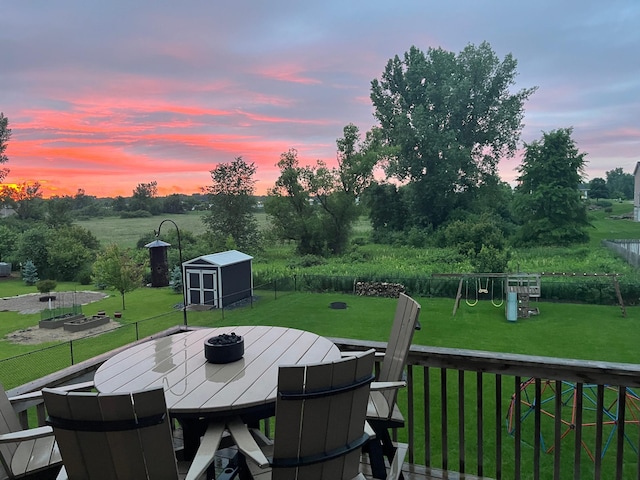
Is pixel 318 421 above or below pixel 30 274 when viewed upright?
above

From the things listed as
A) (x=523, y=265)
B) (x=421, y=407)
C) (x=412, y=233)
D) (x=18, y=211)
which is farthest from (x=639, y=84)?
(x=18, y=211)

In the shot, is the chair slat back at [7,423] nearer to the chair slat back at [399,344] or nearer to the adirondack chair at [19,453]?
the adirondack chair at [19,453]

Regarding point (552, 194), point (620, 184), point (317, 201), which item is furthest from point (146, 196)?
point (620, 184)

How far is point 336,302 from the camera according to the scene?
12.0 m

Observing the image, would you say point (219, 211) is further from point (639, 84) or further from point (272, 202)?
point (639, 84)

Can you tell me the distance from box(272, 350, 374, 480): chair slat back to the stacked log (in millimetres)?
11615

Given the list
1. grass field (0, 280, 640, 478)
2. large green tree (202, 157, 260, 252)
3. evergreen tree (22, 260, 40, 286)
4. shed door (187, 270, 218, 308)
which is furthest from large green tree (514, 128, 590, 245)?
evergreen tree (22, 260, 40, 286)

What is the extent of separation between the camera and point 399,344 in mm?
1978

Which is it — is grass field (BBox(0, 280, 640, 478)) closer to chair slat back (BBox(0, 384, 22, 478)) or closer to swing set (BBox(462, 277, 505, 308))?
swing set (BBox(462, 277, 505, 308))

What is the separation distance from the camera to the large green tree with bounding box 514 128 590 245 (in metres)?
20.0

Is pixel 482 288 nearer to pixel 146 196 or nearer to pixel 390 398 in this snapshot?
pixel 390 398

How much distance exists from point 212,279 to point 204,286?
13.7 inches

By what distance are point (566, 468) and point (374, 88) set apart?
24215 mm

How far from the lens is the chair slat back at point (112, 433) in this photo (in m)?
1.10
